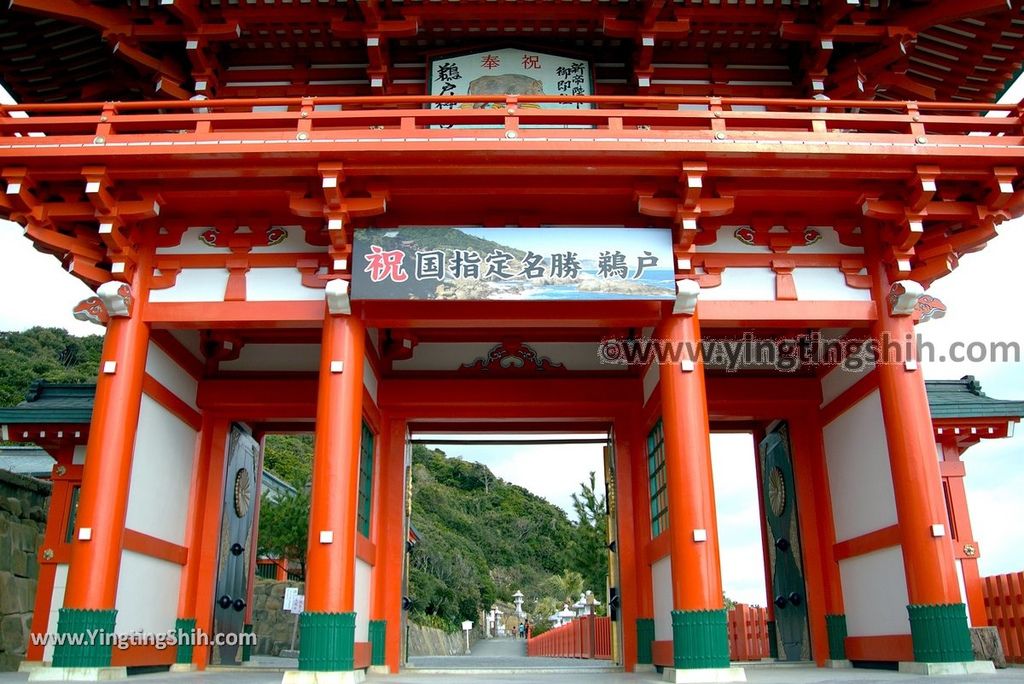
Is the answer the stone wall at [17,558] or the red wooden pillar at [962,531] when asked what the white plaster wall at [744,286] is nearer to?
the red wooden pillar at [962,531]

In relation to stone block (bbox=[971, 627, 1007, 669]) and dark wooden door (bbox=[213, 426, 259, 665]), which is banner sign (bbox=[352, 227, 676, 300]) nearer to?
dark wooden door (bbox=[213, 426, 259, 665])

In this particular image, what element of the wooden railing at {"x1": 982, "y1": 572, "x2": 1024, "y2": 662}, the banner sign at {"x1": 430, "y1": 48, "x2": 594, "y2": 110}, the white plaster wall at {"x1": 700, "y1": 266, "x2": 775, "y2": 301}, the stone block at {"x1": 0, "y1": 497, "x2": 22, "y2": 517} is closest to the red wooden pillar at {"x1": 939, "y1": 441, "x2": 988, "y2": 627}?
the wooden railing at {"x1": 982, "y1": 572, "x2": 1024, "y2": 662}

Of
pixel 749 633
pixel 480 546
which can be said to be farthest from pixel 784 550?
pixel 480 546

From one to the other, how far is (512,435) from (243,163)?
17.4 ft

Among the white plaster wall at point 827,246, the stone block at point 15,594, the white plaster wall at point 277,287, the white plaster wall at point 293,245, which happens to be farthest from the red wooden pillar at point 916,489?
the stone block at point 15,594

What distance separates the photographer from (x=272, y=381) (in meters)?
9.66

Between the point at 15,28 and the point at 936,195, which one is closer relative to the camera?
the point at 936,195

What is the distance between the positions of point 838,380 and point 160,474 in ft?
24.9

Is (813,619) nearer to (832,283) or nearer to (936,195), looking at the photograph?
(832,283)

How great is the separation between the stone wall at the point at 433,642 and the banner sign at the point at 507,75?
1782cm

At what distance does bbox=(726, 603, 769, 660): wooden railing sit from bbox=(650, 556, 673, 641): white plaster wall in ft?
10.6

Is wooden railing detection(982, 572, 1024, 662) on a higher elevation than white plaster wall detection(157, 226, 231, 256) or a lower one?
lower

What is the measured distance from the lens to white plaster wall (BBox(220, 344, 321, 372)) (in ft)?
31.9

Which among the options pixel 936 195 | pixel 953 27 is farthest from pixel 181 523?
pixel 953 27
